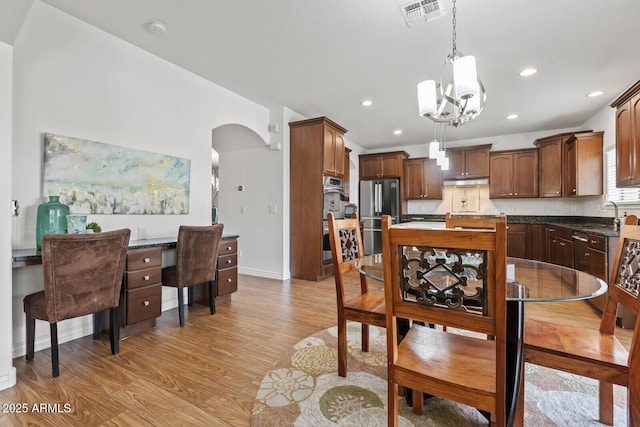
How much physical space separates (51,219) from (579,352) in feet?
10.7

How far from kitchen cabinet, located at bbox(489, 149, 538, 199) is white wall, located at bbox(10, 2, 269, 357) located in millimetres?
5283

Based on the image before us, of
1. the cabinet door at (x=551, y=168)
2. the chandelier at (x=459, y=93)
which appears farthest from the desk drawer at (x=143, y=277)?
the cabinet door at (x=551, y=168)

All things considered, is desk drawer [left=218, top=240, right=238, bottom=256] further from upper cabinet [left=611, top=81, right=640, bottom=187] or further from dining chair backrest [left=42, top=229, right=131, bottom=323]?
upper cabinet [left=611, top=81, right=640, bottom=187]

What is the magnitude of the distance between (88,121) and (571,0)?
3982mm

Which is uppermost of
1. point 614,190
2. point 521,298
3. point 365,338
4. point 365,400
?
point 614,190

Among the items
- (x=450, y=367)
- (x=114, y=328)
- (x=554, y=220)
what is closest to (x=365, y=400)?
(x=450, y=367)

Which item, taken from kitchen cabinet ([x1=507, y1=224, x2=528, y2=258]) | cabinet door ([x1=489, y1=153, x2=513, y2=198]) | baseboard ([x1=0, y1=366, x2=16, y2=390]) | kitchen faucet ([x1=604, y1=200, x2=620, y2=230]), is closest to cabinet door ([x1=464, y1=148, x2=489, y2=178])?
cabinet door ([x1=489, y1=153, x2=513, y2=198])

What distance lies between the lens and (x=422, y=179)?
6.46 meters

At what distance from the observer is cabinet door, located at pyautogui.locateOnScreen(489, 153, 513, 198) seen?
5.70m

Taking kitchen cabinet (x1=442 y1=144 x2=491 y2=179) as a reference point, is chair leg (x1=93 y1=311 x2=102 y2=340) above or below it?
below

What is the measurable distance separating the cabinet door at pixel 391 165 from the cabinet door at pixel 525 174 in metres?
2.22

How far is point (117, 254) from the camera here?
6.87 feet

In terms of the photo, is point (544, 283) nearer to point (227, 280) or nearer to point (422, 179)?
point (227, 280)

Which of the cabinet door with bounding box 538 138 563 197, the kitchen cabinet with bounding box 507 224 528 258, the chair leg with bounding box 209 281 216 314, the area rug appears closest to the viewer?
the area rug
